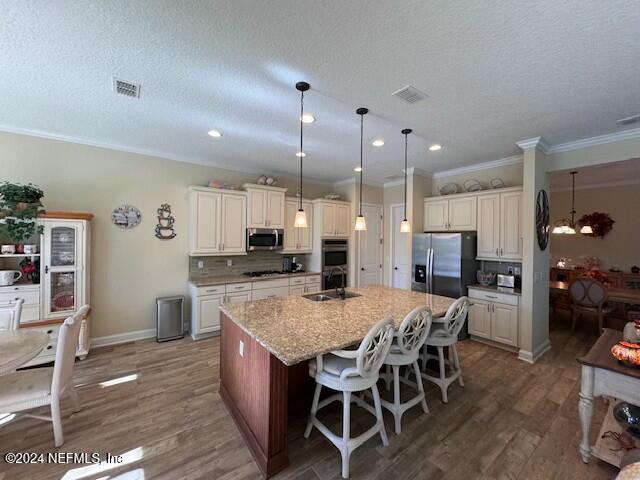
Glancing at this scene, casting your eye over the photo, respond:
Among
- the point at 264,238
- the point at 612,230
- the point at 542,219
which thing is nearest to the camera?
the point at 542,219

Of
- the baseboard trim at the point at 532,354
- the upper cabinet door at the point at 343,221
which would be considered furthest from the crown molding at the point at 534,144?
the upper cabinet door at the point at 343,221

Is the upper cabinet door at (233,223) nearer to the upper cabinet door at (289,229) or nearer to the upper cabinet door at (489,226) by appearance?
the upper cabinet door at (289,229)

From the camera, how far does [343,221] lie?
18.1 feet

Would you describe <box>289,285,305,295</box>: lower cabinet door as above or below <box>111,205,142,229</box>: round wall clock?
below

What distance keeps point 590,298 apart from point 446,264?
92.9 inches

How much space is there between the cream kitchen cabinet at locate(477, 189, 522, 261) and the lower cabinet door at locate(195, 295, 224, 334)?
428cm

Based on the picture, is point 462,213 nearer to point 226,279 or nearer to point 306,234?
point 306,234

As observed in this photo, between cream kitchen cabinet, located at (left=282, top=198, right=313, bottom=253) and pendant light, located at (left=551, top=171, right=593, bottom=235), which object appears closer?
cream kitchen cabinet, located at (left=282, top=198, right=313, bottom=253)

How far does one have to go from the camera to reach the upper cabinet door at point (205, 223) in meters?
4.10

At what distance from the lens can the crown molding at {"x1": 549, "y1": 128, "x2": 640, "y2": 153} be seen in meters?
3.00

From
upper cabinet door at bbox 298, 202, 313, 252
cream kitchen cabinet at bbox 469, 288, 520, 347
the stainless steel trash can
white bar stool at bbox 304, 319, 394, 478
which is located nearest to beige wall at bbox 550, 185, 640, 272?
cream kitchen cabinet at bbox 469, 288, 520, 347

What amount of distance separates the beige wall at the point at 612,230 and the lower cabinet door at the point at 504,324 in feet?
13.8

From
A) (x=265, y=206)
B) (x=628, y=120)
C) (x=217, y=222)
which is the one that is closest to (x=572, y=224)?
(x=628, y=120)

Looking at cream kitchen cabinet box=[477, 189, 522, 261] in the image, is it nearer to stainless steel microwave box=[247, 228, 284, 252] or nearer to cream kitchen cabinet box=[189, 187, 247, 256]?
stainless steel microwave box=[247, 228, 284, 252]
